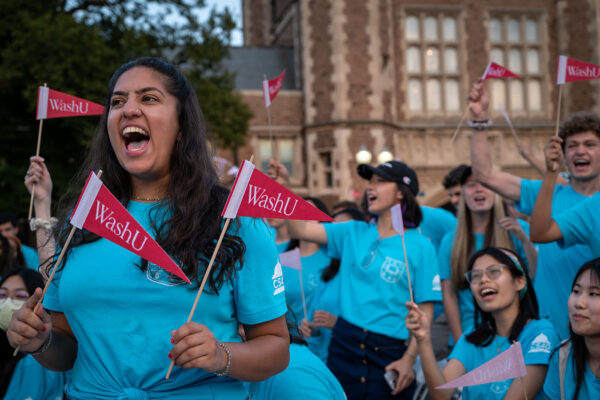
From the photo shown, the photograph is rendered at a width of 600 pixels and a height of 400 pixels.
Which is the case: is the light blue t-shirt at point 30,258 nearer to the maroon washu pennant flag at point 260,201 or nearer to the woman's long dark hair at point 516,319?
the woman's long dark hair at point 516,319

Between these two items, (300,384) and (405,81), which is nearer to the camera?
(300,384)

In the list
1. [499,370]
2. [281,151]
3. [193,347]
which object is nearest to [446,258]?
[499,370]

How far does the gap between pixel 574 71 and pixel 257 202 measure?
3.27m

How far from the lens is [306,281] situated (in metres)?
4.57

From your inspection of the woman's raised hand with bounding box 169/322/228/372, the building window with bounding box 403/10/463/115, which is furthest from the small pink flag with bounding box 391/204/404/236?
the building window with bounding box 403/10/463/115

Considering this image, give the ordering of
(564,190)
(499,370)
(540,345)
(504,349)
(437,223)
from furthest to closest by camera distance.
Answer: (437,223) → (564,190) → (504,349) → (540,345) → (499,370)

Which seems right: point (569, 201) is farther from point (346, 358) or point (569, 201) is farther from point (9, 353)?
point (9, 353)

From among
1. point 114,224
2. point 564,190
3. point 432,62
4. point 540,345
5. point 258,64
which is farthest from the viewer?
point 258,64

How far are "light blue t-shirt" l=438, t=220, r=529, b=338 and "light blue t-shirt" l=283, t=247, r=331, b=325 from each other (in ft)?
2.65

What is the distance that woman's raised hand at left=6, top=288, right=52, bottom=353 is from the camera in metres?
1.57

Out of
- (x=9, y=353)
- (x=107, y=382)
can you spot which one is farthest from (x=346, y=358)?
(x=107, y=382)

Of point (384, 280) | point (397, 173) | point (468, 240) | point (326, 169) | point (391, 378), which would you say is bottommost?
point (391, 378)

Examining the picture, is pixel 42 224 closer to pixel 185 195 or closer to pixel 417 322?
pixel 185 195

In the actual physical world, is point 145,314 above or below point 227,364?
above
